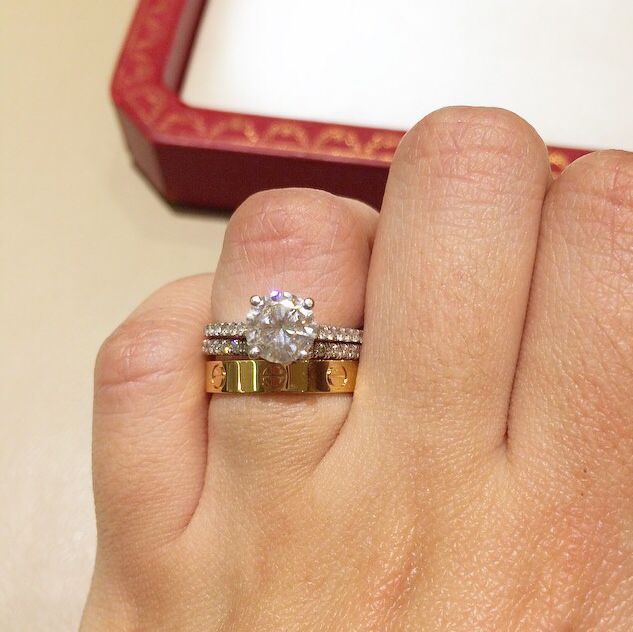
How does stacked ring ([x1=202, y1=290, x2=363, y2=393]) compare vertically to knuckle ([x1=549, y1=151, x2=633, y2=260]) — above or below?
below

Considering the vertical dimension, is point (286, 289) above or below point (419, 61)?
below

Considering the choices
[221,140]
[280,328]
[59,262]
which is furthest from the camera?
[59,262]

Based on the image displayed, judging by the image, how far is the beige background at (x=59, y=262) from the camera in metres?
0.76

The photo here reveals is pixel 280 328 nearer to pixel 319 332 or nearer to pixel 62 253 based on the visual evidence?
pixel 319 332

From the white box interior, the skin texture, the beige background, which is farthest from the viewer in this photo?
the white box interior

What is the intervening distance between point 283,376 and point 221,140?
1.27 feet

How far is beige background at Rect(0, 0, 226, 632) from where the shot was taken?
30.1 inches

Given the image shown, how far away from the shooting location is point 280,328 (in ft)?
1.51

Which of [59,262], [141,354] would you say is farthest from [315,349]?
[59,262]

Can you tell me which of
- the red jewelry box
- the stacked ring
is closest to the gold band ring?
the stacked ring

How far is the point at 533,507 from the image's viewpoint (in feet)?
1.53

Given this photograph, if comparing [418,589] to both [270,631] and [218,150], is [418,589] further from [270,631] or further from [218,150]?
[218,150]

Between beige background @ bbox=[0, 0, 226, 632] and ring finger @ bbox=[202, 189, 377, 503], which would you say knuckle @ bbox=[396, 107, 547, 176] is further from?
beige background @ bbox=[0, 0, 226, 632]

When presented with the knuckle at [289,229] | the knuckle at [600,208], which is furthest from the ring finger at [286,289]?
the knuckle at [600,208]
